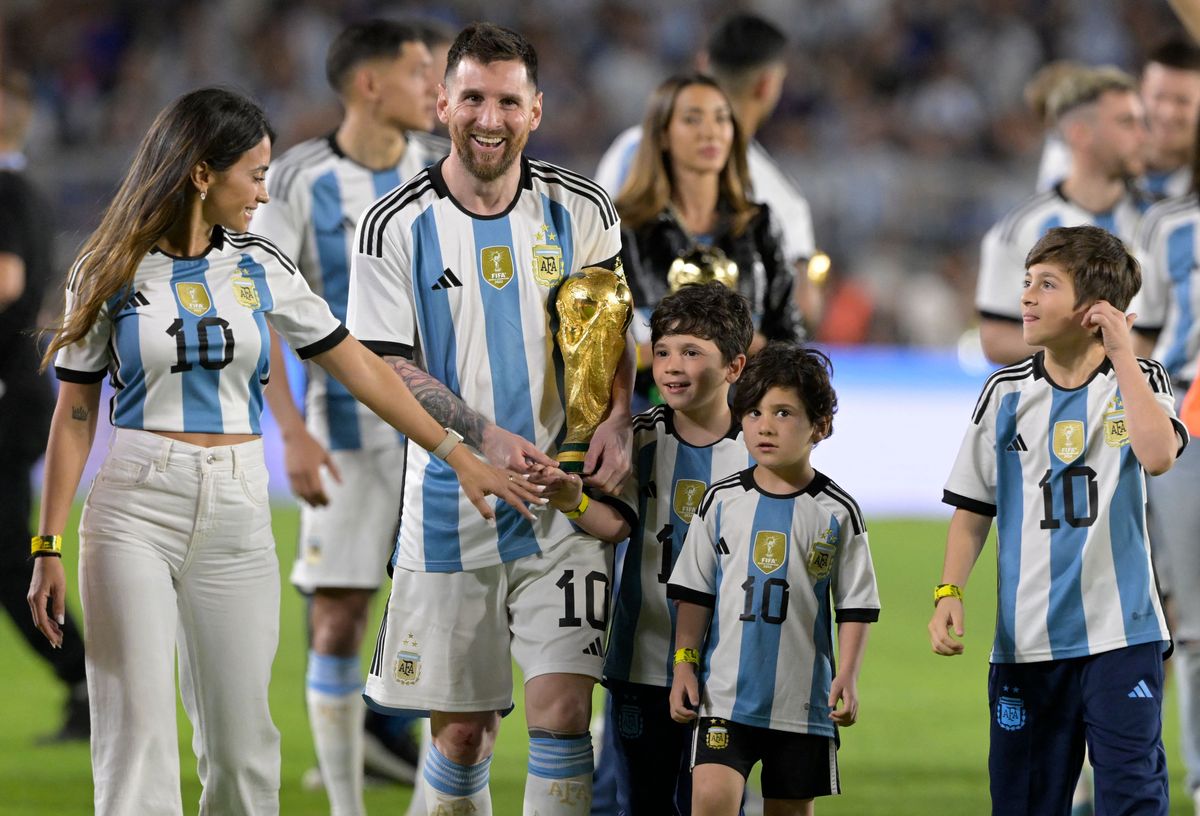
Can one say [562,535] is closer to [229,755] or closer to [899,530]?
[229,755]

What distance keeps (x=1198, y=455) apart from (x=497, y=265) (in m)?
2.31

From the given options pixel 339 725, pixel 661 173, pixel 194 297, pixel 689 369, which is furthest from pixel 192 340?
pixel 339 725

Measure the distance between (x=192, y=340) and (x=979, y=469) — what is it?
1891mm

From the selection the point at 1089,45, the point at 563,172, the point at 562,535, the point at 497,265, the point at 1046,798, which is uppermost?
the point at 1089,45

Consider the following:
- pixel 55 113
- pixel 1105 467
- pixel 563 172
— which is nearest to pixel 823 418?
pixel 1105 467

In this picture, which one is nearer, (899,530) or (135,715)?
(135,715)

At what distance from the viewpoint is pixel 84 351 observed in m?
3.86

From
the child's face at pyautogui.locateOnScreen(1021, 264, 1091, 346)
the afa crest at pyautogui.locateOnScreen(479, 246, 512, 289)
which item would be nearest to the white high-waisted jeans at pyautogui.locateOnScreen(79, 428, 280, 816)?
the afa crest at pyautogui.locateOnScreen(479, 246, 512, 289)

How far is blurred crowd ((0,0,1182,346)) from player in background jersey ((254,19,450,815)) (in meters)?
9.13

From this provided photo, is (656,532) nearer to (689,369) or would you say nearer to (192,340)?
(689,369)

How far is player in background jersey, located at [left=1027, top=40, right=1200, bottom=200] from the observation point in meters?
6.33

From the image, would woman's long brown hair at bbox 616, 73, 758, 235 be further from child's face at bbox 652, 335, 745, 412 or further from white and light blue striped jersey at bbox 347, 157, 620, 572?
child's face at bbox 652, 335, 745, 412

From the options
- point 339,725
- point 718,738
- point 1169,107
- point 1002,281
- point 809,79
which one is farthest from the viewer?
point 809,79

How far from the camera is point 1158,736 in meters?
3.91
